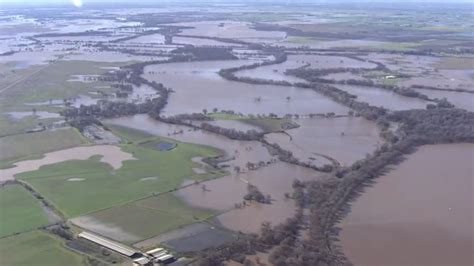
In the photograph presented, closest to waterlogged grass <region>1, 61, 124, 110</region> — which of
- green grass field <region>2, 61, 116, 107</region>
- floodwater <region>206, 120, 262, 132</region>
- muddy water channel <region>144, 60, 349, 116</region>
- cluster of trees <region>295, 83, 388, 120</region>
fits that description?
green grass field <region>2, 61, 116, 107</region>

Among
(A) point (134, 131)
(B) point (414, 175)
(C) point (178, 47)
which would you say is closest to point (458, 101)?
(B) point (414, 175)

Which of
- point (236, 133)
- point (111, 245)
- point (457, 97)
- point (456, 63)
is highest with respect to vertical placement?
point (456, 63)

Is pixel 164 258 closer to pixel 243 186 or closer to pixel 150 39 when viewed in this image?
pixel 243 186

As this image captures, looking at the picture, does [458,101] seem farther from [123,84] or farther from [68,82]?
[68,82]

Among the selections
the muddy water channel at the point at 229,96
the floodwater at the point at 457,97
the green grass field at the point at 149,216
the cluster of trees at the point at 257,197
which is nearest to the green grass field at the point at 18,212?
the green grass field at the point at 149,216

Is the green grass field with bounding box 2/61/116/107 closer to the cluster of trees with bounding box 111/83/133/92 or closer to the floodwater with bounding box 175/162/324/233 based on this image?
the cluster of trees with bounding box 111/83/133/92

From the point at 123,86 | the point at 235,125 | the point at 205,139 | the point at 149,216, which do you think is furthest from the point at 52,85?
the point at 149,216

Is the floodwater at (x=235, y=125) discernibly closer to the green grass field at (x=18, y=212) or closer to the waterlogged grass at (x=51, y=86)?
the green grass field at (x=18, y=212)
